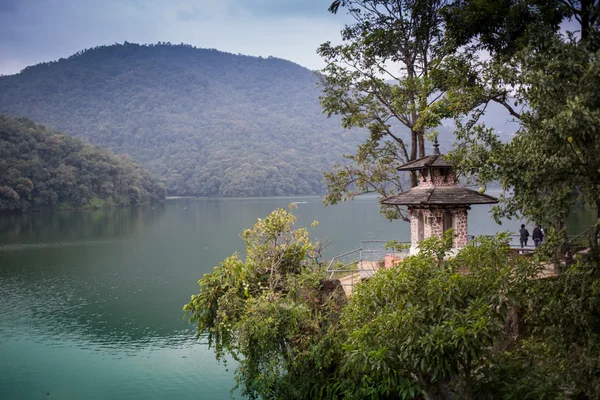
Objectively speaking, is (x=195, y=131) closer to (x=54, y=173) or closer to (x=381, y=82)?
(x=54, y=173)

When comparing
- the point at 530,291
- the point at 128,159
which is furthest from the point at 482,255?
the point at 128,159

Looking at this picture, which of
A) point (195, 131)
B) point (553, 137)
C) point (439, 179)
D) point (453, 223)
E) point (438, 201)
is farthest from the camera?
point (195, 131)

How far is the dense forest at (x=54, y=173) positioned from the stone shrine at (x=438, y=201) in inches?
2148

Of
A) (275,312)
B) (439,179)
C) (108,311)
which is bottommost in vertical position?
(108,311)

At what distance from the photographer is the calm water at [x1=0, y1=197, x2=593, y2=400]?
1430cm

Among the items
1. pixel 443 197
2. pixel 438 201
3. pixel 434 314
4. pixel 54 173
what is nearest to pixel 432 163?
pixel 443 197

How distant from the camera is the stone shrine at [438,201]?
13.6 m

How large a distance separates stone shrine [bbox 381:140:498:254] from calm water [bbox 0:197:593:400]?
264 inches

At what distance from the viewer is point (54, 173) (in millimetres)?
65562

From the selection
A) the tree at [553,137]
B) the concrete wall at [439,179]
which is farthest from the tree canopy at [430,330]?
the concrete wall at [439,179]

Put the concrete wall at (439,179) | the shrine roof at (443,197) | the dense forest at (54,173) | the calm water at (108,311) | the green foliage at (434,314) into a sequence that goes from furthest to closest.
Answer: the dense forest at (54,173) → the calm water at (108,311) → the concrete wall at (439,179) → the shrine roof at (443,197) → the green foliage at (434,314)

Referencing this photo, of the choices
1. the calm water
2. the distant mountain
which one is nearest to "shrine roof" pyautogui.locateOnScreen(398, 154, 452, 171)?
the calm water

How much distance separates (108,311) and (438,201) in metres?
14.5

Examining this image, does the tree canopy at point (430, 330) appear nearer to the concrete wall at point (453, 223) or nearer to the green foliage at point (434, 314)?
the green foliage at point (434, 314)
